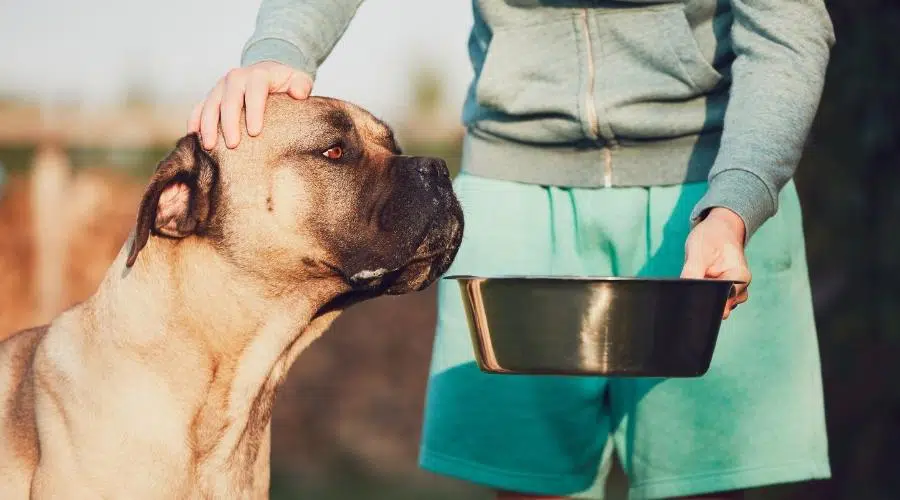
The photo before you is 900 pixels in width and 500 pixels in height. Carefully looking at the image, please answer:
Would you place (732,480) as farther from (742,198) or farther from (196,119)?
(196,119)

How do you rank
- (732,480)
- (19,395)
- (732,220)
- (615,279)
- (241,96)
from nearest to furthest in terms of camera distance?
(615,279)
(732,220)
(241,96)
(732,480)
(19,395)

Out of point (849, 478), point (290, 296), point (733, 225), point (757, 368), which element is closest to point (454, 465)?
point (290, 296)

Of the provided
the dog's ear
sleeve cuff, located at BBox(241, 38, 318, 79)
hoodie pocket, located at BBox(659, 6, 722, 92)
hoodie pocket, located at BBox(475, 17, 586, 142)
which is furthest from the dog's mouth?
hoodie pocket, located at BBox(659, 6, 722, 92)

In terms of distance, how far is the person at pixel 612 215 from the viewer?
9.18 ft

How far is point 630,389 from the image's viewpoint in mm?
2877

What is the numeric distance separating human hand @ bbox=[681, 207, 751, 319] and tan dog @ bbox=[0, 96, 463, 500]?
760 mm

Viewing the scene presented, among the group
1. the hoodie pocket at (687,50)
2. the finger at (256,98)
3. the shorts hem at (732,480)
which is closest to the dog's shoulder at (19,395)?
the finger at (256,98)

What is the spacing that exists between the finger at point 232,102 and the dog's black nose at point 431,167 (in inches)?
19.3

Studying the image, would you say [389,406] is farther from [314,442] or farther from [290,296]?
[290,296]

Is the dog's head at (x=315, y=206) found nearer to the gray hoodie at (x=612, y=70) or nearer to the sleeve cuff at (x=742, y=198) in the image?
the gray hoodie at (x=612, y=70)

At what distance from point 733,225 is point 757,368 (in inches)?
21.9

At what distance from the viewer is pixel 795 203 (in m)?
2.86

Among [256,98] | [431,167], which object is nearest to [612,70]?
[431,167]

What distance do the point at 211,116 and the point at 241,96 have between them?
0.33ft
